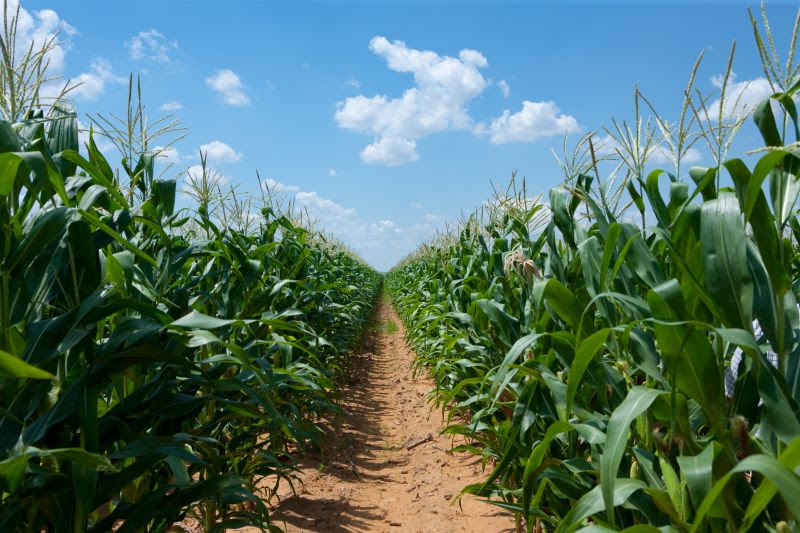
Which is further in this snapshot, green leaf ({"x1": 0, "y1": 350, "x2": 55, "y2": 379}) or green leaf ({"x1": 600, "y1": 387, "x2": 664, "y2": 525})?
green leaf ({"x1": 600, "y1": 387, "x2": 664, "y2": 525})

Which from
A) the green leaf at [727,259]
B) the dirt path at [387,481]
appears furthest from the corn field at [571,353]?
the dirt path at [387,481]

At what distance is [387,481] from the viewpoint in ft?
13.8

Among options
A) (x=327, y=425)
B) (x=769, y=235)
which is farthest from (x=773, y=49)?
(x=327, y=425)

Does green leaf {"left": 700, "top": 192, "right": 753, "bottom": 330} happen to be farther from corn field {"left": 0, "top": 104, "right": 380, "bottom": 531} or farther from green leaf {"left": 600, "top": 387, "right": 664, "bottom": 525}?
corn field {"left": 0, "top": 104, "right": 380, "bottom": 531}

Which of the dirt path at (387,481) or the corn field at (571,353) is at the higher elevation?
the corn field at (571,353)

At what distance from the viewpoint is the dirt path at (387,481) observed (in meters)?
3.34

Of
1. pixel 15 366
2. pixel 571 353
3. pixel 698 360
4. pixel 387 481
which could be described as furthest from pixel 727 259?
pixel 387 481

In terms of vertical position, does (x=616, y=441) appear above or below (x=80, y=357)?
below

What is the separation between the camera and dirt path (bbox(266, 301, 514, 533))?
11.0 feet

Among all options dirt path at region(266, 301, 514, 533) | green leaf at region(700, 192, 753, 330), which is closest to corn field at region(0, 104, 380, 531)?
dirt path at region(266, 301, 514, 533)

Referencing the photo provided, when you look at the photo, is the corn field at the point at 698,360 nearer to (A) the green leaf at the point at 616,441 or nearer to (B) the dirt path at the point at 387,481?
(A) the green leaf at the point at 616,441

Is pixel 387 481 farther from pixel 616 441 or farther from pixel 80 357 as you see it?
pixel 616 441

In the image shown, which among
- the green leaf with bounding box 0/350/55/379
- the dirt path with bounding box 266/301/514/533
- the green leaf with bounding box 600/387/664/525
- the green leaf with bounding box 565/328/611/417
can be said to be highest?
the green leaf with bounding box 0/350/55/379

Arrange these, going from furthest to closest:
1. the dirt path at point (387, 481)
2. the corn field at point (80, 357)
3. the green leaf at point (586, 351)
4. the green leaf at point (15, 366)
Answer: the dirt path at point (387, 481) → the corn field at point (80, 357) → the green leaf at point (586, 351) → the green leaf at point (15, 366)
